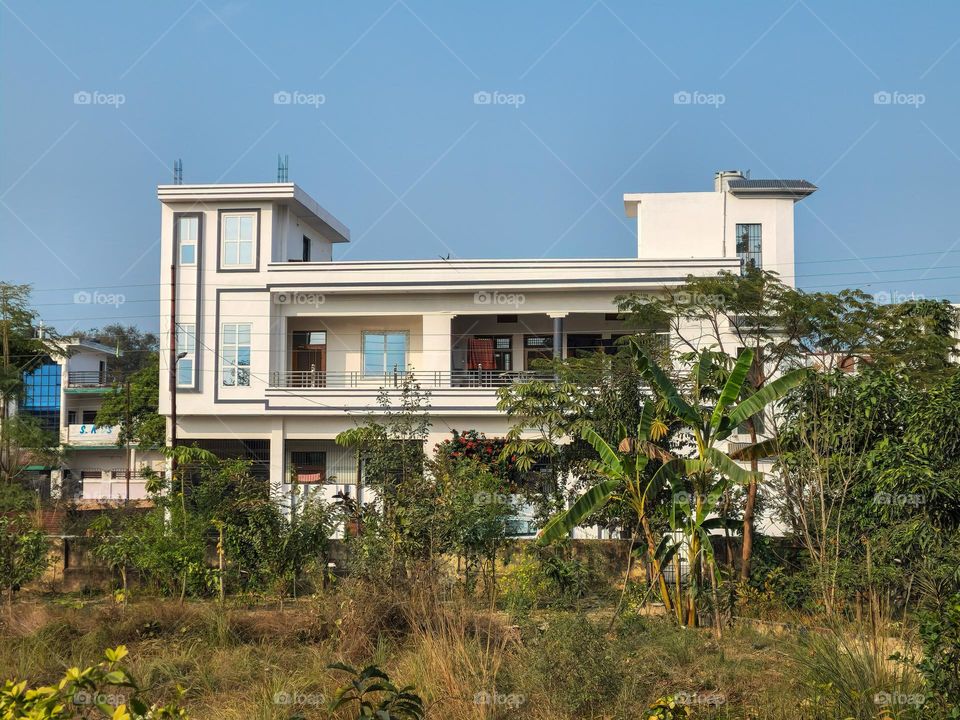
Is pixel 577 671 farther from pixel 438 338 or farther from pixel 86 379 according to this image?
pixel 86 379

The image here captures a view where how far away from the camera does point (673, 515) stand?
13523 mm

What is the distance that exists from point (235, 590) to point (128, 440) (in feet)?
84.0

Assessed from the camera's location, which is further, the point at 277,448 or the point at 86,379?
the point at 86,379

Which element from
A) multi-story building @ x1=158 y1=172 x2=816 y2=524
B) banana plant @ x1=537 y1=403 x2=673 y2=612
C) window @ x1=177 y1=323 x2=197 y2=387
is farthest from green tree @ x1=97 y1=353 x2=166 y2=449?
banana plant @ x1=537 y1=403 x2=673 y2=612

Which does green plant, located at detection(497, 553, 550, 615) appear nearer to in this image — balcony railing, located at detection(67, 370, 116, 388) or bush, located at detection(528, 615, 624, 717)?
bush, located at detection(528, 615, 624, 717)

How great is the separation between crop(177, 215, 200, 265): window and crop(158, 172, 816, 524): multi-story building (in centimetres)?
4

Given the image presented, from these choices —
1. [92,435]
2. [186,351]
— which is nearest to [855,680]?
[186,351]

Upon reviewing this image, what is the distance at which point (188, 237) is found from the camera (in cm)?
2750

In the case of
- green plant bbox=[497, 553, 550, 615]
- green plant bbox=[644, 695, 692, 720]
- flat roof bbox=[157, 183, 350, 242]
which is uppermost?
flat roof bbox=[157, 183, 350, 242]

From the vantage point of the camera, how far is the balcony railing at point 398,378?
1032 inches

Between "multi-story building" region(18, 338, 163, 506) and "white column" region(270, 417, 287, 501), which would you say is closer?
"white column" region(270, 417, 287, 501)

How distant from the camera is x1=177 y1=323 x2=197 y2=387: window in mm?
27000

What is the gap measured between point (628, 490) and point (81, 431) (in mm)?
35288

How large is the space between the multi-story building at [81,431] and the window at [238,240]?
10.2m
